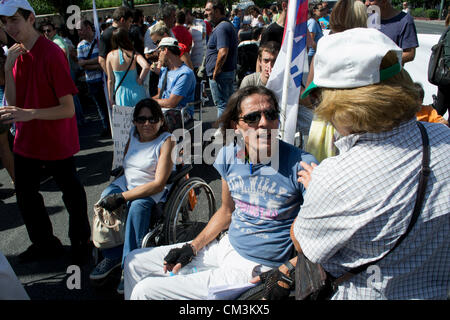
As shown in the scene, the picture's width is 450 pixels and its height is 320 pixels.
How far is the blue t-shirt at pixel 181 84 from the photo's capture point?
3734 millimetres

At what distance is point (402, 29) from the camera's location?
3098 millimetres

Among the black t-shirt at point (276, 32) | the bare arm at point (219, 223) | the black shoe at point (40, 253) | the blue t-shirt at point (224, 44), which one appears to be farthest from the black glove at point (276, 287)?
the blue t-shirt at point (224, 44)

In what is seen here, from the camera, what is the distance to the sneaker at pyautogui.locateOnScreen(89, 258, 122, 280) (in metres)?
2.47

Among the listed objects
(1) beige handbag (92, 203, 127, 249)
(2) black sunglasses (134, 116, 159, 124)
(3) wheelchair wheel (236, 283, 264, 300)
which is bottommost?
(1) beige handbag (92, 203, 127, 249)

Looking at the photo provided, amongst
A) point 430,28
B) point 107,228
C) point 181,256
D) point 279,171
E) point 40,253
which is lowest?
point 40,253

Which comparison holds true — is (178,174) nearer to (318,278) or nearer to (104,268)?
(104,268)

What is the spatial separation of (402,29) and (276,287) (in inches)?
107

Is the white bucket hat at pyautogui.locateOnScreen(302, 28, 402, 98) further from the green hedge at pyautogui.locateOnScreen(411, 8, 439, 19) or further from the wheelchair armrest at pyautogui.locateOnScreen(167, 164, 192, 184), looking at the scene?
the green hedge at pyautogui.locateOnScreen(411, 8, 439, 19)

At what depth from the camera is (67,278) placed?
267 cm

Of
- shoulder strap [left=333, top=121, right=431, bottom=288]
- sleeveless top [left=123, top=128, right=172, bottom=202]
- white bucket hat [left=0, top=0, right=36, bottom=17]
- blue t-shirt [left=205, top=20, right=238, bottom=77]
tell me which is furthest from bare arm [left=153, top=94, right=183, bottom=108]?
shoulder strap [left=333, top=121, right=431, bottom=288]

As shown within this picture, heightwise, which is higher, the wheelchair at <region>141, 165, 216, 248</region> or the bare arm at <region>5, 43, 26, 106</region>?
the bare arm at <region>5, 43, 26, 106</region>

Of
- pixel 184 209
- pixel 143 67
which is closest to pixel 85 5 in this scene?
pixel 143 67

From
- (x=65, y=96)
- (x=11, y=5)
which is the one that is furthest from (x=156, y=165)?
(x=11, y=5)

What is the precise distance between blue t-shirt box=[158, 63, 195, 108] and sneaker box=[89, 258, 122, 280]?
1.85 metres
